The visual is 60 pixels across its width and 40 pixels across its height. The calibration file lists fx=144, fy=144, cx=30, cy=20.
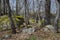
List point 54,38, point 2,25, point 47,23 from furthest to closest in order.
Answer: point 2,25
point 47,23
point 54,38

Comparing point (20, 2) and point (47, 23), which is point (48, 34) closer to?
point (47, 23)

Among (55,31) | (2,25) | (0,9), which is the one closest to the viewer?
(55,31)

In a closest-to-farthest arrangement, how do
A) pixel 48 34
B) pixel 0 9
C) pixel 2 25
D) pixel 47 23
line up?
pixel 48 34 < pixel 47 23 < pixel 2 25 < pixel 0 9

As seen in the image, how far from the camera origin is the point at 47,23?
11391 millimetres

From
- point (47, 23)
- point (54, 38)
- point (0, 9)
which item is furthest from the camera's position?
point (0, 9)

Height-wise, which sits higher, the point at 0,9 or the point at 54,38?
the point at 0,9

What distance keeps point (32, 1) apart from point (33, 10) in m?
1.42

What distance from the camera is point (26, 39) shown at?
342 inches

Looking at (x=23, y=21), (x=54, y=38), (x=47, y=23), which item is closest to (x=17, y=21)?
(x=23, y=21)

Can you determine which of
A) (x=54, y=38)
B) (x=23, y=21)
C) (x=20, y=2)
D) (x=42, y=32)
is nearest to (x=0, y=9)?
(x=20, y=2)

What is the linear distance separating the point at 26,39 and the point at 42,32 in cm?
148

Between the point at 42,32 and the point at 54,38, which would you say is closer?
the point at 54,38

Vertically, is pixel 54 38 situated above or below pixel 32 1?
below

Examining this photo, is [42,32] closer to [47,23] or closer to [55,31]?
[55,31]
